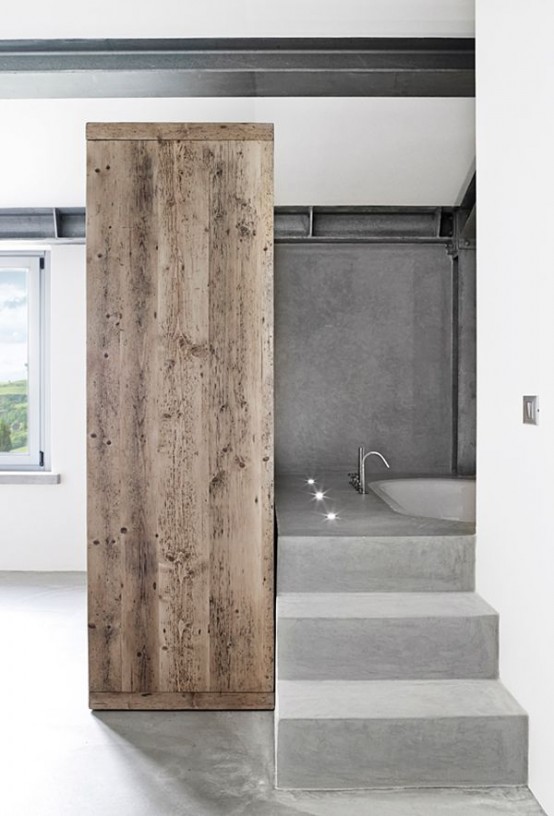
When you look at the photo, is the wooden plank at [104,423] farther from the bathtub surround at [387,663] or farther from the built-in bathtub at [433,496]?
the built-in bathtub at [433,496]

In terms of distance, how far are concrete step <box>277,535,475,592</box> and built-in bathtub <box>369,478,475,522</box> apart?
1868 millimetres

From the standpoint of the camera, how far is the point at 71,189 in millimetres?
5379

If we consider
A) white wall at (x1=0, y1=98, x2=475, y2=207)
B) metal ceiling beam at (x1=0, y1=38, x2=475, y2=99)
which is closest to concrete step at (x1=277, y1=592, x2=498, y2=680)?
metal ceiling beam at (x1=0, y1=38, x2=475, y2=99)

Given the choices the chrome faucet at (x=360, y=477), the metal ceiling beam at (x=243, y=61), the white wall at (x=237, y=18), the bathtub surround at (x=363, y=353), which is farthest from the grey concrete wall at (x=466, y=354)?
the white wall at (x=237, y=18)

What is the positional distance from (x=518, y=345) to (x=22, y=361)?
4217mm

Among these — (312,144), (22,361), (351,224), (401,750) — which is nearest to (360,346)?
(351,224)

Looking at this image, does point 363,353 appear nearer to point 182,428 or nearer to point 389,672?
point 182,428

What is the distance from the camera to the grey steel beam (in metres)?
5.53

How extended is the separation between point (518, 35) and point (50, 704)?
3.03 metres

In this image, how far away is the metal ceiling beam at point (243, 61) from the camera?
12.0 feet

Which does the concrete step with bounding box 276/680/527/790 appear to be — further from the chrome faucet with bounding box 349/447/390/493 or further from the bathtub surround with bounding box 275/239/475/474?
the bathtub surround with bounding box 275/239/475/474

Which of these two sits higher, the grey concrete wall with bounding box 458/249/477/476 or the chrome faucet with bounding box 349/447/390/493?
the grey concrete wall with bounding box 458/249/477/476

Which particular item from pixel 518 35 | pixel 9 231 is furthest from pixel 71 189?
pixel 518 35

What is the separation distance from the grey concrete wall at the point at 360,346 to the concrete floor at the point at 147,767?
98.8 inches
